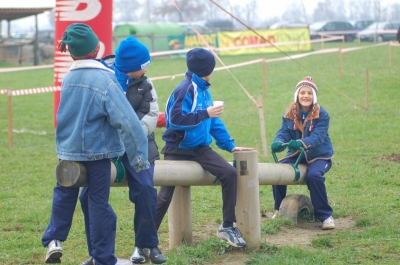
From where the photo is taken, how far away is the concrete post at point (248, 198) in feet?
18.2

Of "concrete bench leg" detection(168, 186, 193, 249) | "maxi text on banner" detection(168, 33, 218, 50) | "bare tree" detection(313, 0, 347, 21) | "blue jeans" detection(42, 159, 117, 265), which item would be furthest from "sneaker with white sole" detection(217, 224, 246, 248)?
"bare tree" detection(313, 0, 347, 21)

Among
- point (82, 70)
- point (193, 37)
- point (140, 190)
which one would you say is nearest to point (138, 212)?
point (140, 190)

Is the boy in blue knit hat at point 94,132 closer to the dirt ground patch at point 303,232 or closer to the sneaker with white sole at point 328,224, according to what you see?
the dirt ground patch at point 303,232

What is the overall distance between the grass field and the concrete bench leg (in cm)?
15

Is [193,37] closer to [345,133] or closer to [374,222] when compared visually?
[345,133]

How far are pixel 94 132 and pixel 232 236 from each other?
1.60 meters

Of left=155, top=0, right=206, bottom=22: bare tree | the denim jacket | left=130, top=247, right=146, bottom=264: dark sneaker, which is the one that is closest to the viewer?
the denim jacket

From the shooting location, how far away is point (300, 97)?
677 centimetres

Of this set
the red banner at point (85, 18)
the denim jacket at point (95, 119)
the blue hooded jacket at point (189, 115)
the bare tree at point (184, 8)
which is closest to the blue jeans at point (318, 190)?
the blue hooded jacket at point (189, 115)

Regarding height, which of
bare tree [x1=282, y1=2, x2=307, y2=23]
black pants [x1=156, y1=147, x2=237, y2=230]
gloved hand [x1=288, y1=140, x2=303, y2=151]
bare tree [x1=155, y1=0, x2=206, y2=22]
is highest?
bare tree [x1=155, y1=0, x2=206, y2=22]

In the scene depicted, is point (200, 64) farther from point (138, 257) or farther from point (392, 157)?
point (392, 157)

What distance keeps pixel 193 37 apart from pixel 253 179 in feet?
115

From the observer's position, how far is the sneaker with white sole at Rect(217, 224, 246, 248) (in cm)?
546

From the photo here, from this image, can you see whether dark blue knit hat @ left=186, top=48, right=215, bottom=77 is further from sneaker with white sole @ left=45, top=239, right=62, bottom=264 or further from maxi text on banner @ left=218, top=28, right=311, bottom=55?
maxi text on banner @ left=218, top=28, right=311, bottom=55
